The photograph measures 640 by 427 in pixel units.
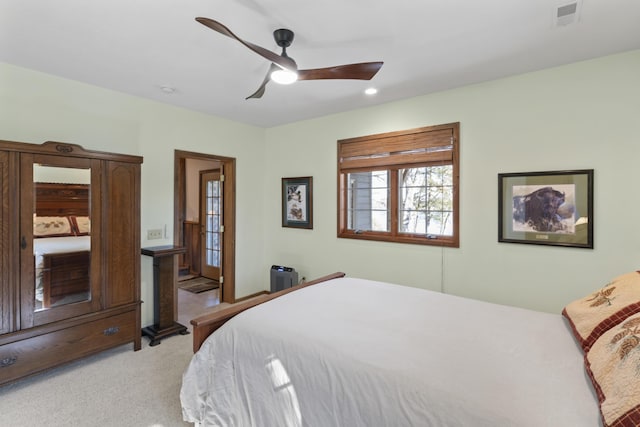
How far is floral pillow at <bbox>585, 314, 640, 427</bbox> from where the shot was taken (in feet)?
3.12

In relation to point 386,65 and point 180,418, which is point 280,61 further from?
point 180,418

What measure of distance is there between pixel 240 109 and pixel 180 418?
325 cm

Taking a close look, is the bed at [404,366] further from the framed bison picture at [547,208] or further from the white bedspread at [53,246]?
the white bedspread at [53,246]

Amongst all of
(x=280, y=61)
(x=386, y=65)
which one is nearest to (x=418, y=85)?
(x=386, y=65)

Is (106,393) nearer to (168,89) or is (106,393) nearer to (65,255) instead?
(65,255)

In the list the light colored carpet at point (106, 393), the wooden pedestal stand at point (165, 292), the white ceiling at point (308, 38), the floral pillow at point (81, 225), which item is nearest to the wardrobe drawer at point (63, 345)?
the light colored carpet at point (106, 393)

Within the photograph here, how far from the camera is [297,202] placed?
14.8ft

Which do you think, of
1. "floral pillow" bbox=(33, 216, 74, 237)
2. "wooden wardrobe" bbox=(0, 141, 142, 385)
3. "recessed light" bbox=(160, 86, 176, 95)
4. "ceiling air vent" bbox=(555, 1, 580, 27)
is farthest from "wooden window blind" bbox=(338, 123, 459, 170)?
"floral pillow" bbox=(33, 216, 74, 237)

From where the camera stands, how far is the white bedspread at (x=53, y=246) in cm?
244

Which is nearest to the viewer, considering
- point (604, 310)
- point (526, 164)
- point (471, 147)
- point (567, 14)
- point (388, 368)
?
point (388, 368)

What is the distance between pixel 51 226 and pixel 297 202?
2.72 meters

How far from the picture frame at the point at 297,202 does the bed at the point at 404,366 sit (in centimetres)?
223

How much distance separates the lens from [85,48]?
2385 mm

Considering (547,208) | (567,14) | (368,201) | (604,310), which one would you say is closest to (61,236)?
(368,201)
